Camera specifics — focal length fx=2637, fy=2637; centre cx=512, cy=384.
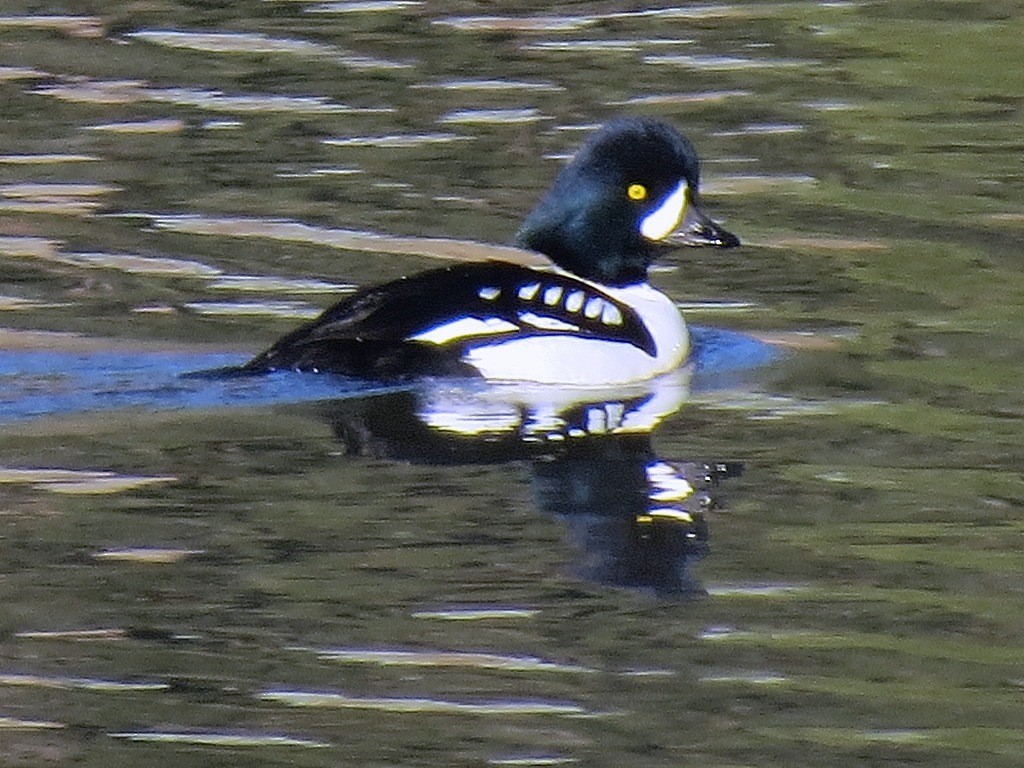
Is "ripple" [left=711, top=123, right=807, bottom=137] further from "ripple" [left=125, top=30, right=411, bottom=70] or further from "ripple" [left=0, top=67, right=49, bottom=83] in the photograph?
"ripple" [left=0, top=67, right=49, bottom=83]

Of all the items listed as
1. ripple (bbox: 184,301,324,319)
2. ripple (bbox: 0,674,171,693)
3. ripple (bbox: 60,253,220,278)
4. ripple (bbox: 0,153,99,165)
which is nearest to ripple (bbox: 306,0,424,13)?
ripple (bbox: 0,153,99,165)

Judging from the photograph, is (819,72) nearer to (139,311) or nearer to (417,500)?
(139,311)

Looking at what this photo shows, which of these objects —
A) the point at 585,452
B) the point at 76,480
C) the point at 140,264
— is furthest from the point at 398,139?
the point at 76,480

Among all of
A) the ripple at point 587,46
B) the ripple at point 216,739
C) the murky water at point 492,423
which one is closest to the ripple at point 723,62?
the murky water at point 492,423

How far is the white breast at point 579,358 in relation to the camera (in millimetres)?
9250

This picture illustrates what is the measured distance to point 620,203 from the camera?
9758 millimetres

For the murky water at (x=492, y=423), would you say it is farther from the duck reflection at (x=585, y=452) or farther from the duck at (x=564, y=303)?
the duck at (x=564, y=303)

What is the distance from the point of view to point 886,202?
12.2 metres

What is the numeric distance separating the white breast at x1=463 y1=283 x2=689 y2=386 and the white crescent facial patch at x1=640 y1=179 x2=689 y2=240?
1.13 ft

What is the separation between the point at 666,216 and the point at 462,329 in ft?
3.71

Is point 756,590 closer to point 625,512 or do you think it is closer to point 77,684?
point 625,512

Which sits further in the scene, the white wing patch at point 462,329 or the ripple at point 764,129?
the ripple at point 764,129

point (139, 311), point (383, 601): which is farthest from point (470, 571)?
point (139, 311)

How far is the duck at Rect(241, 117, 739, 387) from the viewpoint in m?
9.04
